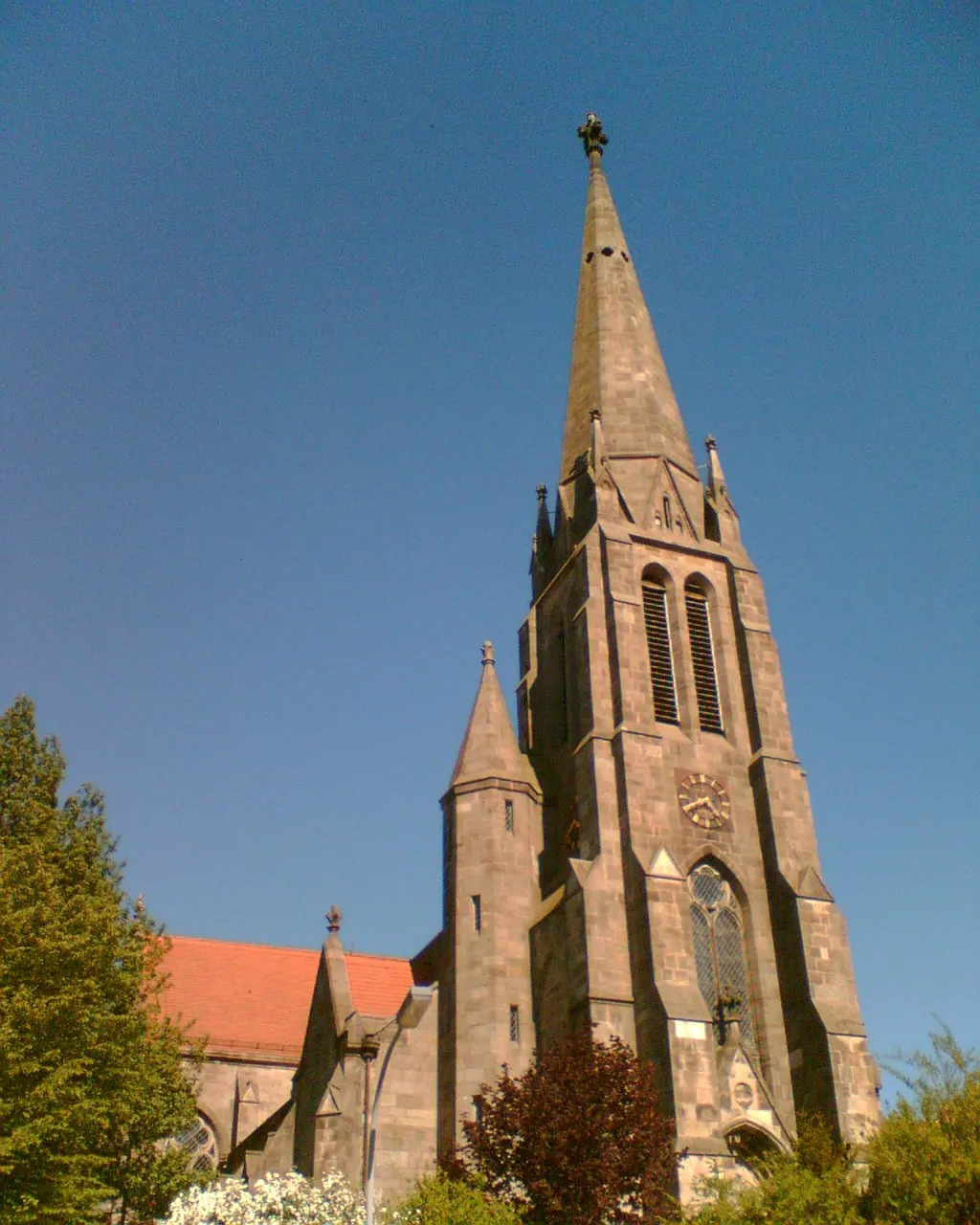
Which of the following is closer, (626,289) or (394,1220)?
(394,1220)

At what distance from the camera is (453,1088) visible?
93.2 feet

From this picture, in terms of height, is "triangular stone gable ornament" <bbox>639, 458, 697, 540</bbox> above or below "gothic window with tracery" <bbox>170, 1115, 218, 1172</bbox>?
above

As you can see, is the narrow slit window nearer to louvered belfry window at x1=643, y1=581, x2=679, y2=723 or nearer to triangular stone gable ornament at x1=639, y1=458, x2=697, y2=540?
louvered belfry window at x1=643, y1=581, x2=679, y2=723

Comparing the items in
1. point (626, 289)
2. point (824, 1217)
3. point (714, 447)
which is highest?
point (626, 289)

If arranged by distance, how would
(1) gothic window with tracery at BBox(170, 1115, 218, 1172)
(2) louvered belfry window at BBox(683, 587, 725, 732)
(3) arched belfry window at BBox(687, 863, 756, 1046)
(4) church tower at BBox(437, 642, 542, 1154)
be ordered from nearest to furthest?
(4) church tower at BBox(437, 642, 542, 1154) < (3) arched belfry window at BBox(687, 863, 756, 1046) < (2) louvered belfry window at BBox(683, 587, 725, 732) < (1) gothic window with tracery at BBox(170, 1115, 218, 1172)

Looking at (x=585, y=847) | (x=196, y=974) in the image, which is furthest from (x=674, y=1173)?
(x=196, y=974)

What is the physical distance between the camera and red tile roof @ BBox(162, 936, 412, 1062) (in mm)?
38344

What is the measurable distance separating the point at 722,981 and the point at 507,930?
527cm

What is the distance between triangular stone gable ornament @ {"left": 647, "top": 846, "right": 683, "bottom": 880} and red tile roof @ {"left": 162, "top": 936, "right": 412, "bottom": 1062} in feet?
36.4

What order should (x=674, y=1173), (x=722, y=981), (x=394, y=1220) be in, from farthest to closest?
(x=722, y=981)
(x=674, y=1173)
(x=394, y=1220)

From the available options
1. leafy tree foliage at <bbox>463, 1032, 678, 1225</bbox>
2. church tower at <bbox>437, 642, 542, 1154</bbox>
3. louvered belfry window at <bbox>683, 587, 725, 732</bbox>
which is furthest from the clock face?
leafy tree foliage at <bbox>463, 1032, 678, 1225</bbox>

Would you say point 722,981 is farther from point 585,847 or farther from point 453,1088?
point 453,1088

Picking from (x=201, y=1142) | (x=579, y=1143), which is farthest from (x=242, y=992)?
(x=579, y=1143)

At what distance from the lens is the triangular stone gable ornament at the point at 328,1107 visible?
1127 inches
